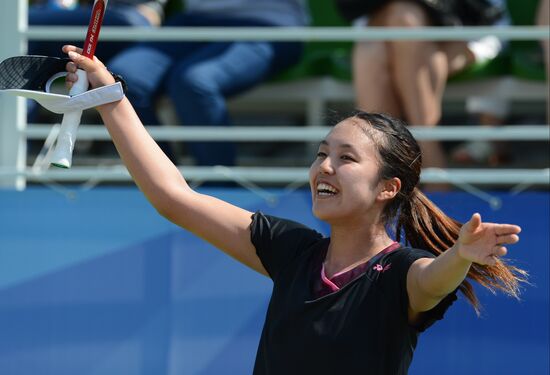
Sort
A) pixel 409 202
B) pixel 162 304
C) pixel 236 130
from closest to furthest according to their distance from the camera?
pixel 409 202, pixel 162 304, pixel 236 130

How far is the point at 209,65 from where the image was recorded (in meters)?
3.63

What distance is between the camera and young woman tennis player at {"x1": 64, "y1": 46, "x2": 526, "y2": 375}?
205 cm

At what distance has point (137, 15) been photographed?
397 centimetres

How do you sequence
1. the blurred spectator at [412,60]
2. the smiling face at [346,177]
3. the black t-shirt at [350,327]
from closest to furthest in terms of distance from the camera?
the black t-shirt at [350,327] → the smiling face at [346,177] → the blurred spectator at [412,60]

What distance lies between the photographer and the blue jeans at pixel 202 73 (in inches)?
141

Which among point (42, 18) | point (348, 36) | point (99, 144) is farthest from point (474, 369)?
point (99, 144)

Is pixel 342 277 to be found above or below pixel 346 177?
below

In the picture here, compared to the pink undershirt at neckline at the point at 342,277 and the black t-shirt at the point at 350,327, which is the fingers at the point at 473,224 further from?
the pink undershirt at neckline at the point at 342,277

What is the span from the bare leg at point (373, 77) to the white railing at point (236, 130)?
32 cm

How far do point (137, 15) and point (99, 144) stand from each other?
1.64 m

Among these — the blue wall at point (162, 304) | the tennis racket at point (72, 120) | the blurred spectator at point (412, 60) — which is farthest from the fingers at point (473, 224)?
the blurred spectator at point (412, 60)

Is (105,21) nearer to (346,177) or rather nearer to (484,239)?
(346,177)

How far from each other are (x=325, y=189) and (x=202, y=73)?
152cm

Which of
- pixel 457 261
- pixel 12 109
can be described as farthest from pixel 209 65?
pixel 457 261
